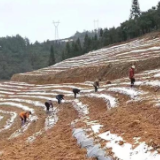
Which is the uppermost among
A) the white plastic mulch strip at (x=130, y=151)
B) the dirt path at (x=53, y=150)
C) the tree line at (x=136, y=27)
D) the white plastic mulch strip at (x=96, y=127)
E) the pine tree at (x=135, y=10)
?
the pine tree at (x=135, y=10)

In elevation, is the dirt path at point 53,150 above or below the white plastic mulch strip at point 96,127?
below

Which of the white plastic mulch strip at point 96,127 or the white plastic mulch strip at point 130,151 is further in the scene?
the white plastic mulch strip at point 96,127

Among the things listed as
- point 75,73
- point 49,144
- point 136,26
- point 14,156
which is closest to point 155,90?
point 49,144

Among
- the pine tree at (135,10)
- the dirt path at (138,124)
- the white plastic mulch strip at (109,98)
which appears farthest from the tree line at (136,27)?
the dirt path at (138,124)

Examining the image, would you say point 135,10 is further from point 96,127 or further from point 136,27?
point 96,127

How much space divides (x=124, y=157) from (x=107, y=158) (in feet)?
2.22

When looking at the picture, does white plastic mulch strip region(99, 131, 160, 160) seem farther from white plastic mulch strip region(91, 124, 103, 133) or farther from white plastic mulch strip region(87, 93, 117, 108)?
white plastic mulch strip region(87, 93, 117, 108)

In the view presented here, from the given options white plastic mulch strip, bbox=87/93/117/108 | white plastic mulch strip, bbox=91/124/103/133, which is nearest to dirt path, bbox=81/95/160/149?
white plastic mulch strip, bbox=91/124/103/133

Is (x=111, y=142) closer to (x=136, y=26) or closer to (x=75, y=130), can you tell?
(x=75, y=130)

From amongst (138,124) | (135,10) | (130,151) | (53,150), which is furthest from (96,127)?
(135,10)

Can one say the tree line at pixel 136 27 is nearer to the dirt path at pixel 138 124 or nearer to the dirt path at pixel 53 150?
the dirt path at pixel 138 124

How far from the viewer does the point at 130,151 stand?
10.8 m

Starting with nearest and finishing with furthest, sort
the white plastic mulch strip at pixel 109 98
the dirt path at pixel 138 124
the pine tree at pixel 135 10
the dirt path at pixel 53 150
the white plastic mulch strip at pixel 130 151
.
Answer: the white plastic mulch strip at pixel 130 151 → the dirt path at pixel 138 124 → the dirt path at pixel 53 150 → the white plastic mulch strip at pixel 109 98 → the pine tree at pixel 135 10

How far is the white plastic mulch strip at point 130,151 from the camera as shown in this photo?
32.0 feet
